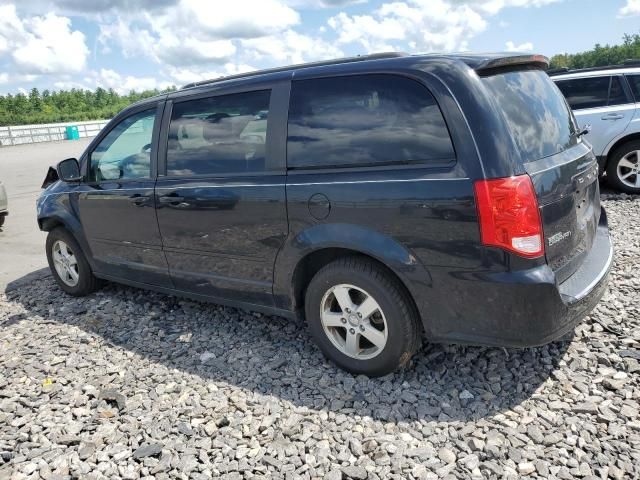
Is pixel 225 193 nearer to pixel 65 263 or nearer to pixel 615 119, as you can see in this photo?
pixel 65 263

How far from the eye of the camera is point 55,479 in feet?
8.92

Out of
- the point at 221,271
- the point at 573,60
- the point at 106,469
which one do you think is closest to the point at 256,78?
the point at 221,271

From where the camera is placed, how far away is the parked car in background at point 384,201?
272cm

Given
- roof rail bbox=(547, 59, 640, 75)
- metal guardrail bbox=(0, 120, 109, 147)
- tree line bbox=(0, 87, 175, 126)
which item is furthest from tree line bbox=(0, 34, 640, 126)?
roof rail bbox=(547, 59, 640, 75)

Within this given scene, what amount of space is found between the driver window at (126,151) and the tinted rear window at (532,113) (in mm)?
2701

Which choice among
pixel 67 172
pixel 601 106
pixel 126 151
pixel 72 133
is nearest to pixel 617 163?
pixel 601 106

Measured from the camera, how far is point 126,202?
4430 millimetres

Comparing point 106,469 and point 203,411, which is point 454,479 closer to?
point 203,411

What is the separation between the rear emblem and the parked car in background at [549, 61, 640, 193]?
5.74 meters

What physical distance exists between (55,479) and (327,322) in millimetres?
1701

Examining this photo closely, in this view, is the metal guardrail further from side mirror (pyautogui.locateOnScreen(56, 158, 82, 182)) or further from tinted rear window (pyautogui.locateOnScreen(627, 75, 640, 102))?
tinted rear window (pyautogui.locateOnScreen(627, 75, 640, 102))

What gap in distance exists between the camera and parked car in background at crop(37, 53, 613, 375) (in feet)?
8.92

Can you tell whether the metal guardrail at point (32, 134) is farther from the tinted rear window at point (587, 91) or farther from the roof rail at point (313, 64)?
the roof rail at point (313, 64)

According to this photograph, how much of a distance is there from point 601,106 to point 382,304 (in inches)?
264
